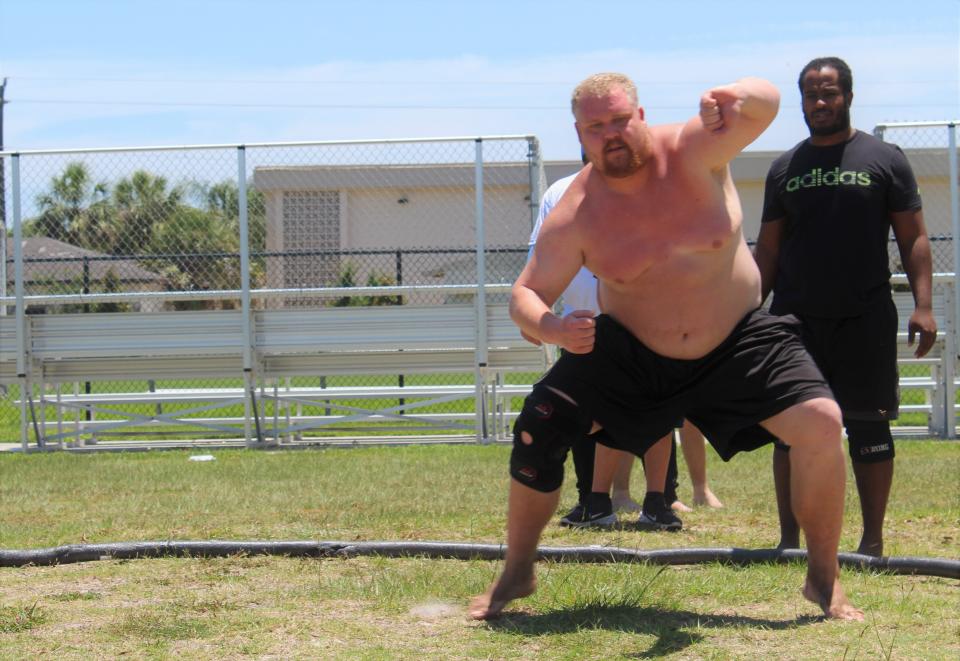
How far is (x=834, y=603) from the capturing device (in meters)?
3.89

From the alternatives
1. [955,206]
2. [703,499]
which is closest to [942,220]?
[955,206]

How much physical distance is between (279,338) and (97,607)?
7729mm

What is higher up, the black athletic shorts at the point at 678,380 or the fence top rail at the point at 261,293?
the fence top rail at the point at 261,293

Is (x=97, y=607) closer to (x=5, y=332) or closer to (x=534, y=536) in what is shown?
(x=534, y=536)

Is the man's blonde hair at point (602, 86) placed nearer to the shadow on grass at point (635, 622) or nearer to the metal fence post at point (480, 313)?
the shadow on grass at point (635, 622)

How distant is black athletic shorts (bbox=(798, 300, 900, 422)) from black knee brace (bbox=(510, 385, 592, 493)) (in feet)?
4.44

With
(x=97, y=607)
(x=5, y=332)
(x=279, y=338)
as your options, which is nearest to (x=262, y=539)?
(x=97, y=607)

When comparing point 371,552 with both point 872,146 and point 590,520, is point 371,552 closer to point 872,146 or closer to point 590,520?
point 590,520

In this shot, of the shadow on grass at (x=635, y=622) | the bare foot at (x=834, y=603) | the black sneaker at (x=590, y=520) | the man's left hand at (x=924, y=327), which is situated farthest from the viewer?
the black sneaker at (x=590, y=520)

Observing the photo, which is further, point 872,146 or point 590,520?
point 590,520

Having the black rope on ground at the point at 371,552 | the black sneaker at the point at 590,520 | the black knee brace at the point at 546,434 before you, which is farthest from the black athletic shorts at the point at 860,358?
the black sneaker at the point at 590,520

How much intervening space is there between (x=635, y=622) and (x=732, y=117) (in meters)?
1.58

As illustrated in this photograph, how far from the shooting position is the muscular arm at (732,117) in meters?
3.73

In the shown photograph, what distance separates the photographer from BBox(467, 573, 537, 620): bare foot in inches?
156
